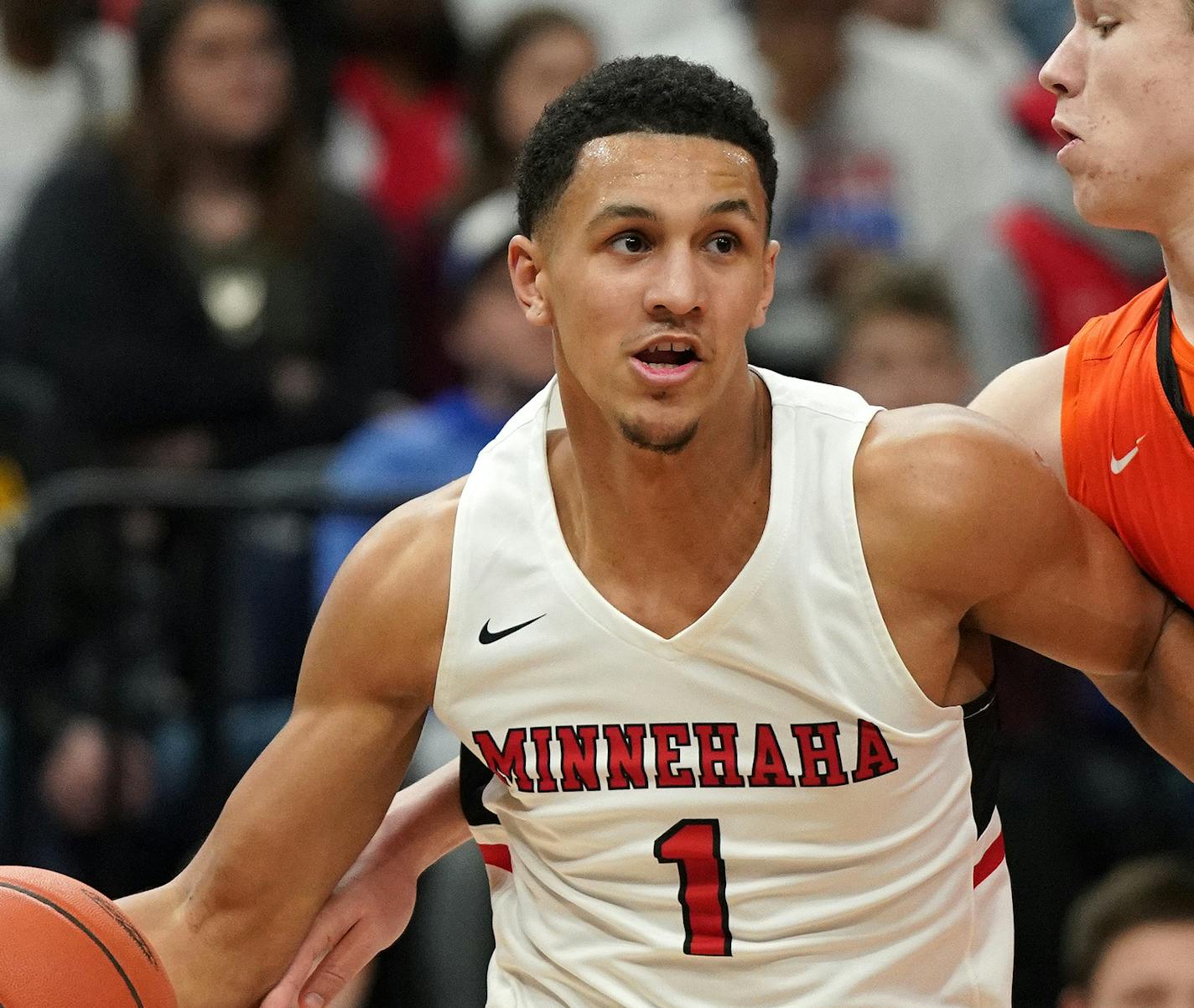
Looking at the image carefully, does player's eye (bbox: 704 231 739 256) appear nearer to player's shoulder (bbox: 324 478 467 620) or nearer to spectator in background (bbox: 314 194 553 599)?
player's shoulder (bbox: 324 478 467 620)

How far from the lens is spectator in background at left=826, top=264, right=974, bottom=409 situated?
539 cm

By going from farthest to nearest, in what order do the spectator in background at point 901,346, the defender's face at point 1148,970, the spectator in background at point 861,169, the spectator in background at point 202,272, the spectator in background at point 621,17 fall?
the spectator in background at point 621,17
the spectator in background at point 861,169
the spectator in background at point 202,272
the spectator in background at point 901,346
the defender's face at point 1148,970

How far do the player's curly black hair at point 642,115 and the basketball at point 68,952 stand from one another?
3.97ft

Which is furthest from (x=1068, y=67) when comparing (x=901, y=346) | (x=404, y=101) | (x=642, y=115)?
(x=404, y=101)

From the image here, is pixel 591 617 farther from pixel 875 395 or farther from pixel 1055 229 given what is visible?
pixel 1055 229

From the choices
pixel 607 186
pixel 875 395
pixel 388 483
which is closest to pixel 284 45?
pixel 388 483

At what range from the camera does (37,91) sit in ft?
20.7

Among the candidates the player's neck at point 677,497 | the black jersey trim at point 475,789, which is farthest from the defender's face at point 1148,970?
the player's neck at point 677,497

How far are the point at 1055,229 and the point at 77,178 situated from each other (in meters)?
2.89

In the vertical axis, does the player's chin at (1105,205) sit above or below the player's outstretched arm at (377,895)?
above

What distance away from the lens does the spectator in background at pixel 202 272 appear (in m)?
5.59

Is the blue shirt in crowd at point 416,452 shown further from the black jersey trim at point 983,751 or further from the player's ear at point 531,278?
the black jersey trim at point 983,751

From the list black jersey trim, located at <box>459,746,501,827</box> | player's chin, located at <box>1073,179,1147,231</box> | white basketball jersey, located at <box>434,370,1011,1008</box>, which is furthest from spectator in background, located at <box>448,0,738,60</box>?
white basketball jersey, located at <box>434,370,1011,1008</box>

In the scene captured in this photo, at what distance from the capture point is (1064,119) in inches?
117
